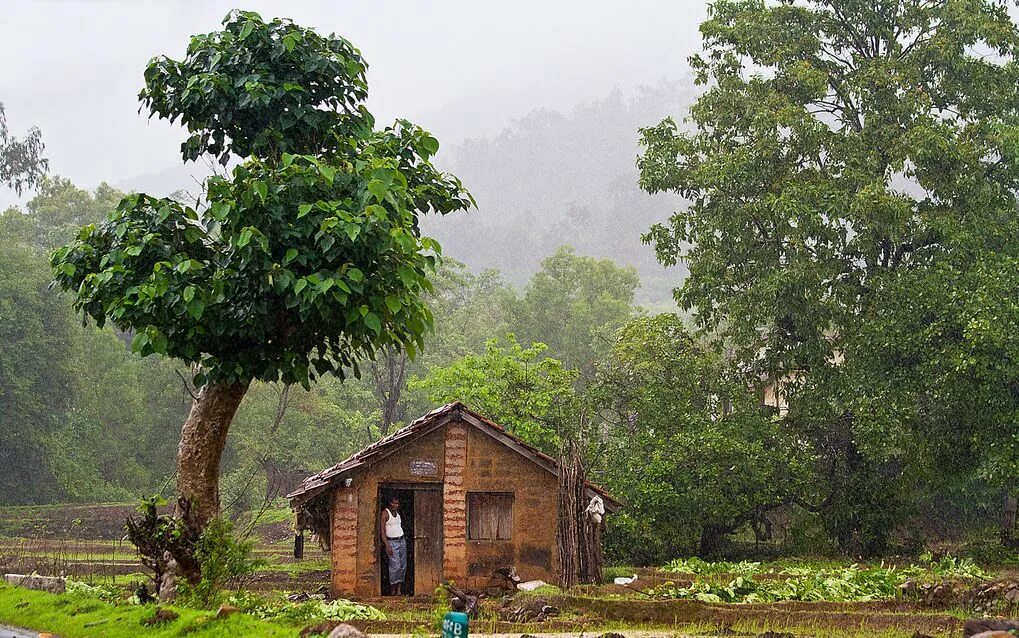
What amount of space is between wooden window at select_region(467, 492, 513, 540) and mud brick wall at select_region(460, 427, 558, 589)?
125 mm

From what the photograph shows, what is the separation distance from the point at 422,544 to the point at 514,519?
2.14m

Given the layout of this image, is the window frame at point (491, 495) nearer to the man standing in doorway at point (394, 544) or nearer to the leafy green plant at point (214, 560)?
the man standing in doorway at point (394, 544)

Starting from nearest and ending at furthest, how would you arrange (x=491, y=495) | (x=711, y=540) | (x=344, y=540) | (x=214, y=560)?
(x=214, y=560)
(x=344, y=540)
(x=491, y=495)
(x=711, y=540)

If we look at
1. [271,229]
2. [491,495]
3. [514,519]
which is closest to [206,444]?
[271,229]

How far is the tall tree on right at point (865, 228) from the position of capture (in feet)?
86.0

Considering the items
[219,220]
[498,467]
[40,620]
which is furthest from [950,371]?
[40,620]

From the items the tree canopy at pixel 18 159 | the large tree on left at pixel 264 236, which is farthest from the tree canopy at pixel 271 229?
the tree canopy at pixel 18 159

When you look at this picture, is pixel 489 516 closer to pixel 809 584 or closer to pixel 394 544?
pixel 394 544

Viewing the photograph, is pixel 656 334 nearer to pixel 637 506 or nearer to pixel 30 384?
pixel 637 506

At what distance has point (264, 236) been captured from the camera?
1290 centimetres

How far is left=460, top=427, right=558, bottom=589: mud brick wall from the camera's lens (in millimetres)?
21984

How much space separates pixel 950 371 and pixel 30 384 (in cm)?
4295

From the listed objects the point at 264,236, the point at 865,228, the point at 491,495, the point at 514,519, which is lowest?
the point at 514,519

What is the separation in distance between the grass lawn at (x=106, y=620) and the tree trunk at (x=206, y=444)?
1837 millimetres
